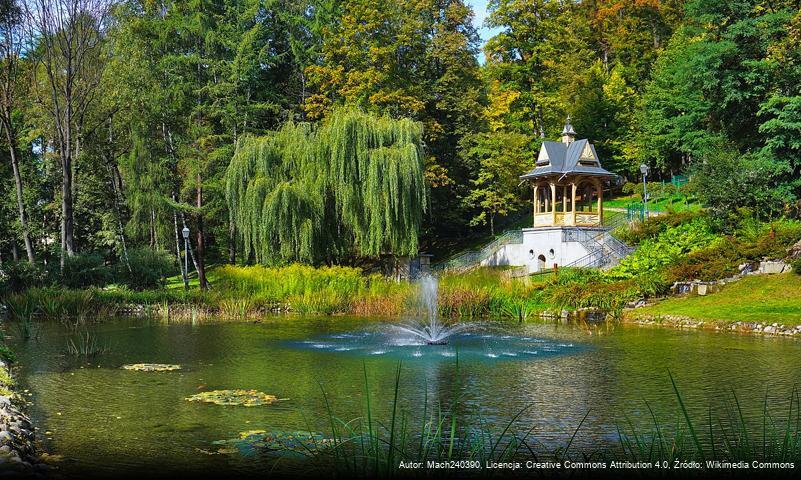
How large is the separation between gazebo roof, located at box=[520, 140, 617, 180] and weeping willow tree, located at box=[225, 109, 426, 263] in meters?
7.46

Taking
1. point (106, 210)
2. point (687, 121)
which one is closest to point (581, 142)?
point (687, 121)

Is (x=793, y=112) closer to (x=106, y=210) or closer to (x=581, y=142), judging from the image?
(x=581, y=142)

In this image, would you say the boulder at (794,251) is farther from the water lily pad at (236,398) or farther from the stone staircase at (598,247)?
the water lily pad at (236,398)

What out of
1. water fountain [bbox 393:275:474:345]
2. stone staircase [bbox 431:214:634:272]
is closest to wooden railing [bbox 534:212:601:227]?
stone staircase [bbox 431:214:634:272]

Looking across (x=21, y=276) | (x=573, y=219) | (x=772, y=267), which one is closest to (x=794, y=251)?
(x=772, y=267)

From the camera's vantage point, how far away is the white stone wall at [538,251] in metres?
31.4

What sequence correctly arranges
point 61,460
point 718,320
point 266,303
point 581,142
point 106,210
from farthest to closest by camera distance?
point 106,210
point 581,142
point 266,303
point 718,320
point 61,460

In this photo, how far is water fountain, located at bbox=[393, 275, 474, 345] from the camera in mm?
15734

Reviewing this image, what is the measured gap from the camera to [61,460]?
6434mm

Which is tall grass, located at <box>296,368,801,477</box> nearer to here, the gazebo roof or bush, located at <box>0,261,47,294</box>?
bush, located at <box>0,261,47,294</box>

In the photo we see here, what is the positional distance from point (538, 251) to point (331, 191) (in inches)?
407

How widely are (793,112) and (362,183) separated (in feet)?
57.3

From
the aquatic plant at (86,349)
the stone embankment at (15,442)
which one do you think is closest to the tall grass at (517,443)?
the stone embankment at (15,442)

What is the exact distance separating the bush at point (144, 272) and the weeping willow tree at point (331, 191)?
3.26 metres
